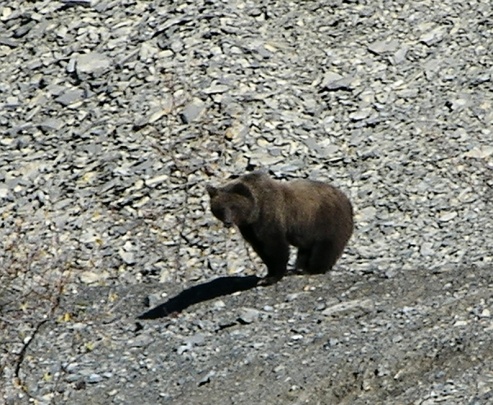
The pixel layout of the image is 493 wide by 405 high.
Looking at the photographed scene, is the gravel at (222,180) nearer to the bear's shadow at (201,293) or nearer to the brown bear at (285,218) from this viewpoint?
the bear's shadow at (201,293)

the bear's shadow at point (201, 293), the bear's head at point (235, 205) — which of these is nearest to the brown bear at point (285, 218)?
the bear's head at point (235, 205)

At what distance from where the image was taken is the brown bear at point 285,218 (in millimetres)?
13148

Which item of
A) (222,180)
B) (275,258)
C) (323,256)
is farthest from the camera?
(222,180)

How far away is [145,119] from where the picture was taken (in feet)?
54.2

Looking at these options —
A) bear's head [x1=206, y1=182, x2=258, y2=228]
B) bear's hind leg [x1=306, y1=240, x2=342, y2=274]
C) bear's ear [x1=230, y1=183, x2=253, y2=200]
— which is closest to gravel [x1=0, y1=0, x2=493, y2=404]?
bear's hind leg [x1=306, y1=240, x2=342, y2=274]

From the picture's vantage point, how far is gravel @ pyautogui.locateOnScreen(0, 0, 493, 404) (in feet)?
37.8

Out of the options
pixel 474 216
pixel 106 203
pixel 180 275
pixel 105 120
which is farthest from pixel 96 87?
pixel 474 216

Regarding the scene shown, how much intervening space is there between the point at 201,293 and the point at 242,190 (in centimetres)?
103

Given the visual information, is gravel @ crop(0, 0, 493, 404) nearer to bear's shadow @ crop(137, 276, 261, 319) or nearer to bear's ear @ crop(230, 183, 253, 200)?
bear's shadow @ crop(137, 276, 261, 319)

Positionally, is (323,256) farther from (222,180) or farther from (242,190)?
(222,180)

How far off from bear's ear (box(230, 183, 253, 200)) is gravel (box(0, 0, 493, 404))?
2.75 feet

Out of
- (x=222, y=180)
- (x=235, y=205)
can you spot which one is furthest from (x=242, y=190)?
(x=222, y=180)

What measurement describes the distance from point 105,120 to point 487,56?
14.6 ft

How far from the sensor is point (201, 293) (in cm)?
1344
